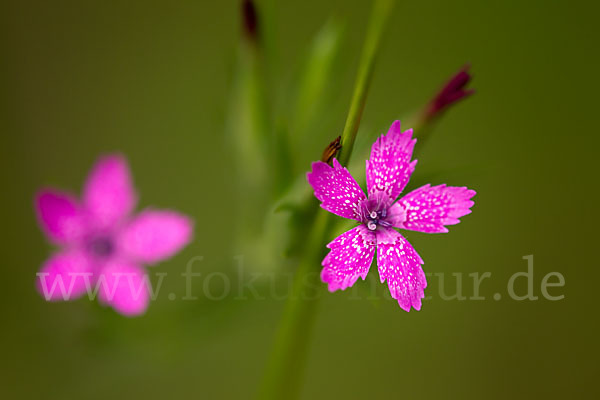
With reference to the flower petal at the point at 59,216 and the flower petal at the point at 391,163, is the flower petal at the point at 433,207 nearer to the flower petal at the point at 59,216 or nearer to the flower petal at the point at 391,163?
the flower petal at the point at 391,163

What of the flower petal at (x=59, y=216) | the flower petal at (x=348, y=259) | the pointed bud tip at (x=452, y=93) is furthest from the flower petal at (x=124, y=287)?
the pointed bud tip at (x=452, y=93)

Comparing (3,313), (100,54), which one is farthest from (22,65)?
(3,313)

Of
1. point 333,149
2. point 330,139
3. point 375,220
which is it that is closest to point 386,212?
point 375,220

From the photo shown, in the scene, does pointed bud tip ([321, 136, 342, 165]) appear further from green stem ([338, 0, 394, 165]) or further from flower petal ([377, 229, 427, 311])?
flower petal ([377, 229, 427, 311])

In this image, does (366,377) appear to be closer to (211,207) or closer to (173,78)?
(211,207)

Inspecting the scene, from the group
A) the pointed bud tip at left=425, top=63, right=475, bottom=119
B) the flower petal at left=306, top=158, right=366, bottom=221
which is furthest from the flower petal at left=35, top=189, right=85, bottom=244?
the pointed bud tip at left=425, top=63, right=475, bottom=119
